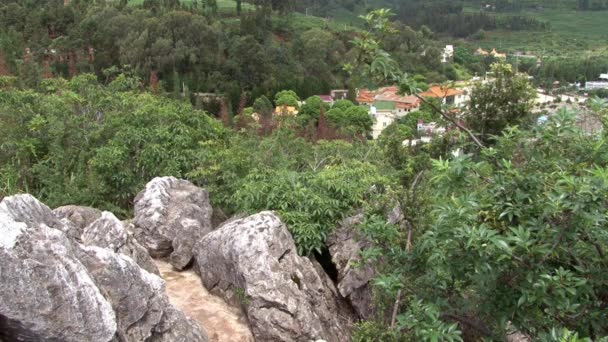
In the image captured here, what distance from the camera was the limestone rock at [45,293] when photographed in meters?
3.57

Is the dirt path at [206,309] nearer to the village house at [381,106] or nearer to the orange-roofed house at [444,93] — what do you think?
the orange-roofed house at [444,93]

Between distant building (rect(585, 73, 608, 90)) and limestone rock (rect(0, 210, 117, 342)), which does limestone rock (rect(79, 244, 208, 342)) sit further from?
distant building (rect(585, 73, 608, 90))

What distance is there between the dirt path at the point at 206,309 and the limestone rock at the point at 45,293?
1.87 m

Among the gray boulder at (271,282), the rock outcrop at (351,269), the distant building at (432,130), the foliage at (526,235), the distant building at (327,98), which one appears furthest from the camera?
the distant building at (327,98)

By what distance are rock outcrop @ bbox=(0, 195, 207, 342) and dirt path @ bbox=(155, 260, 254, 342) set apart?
38.5 inches

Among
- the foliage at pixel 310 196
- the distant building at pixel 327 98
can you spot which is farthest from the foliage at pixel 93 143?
the distant building at pixel 327 98

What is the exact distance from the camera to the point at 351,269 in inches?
245

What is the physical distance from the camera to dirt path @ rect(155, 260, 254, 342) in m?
5.67

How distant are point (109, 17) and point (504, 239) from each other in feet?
126

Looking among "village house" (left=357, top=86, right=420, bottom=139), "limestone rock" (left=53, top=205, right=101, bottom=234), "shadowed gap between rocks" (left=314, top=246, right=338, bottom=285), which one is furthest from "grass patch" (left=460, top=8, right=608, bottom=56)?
"limestone rock" (left=53, top=205, right=101, bottom=234)

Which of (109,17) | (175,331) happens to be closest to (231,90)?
(109,17)

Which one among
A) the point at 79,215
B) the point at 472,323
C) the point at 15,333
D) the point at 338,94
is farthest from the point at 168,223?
the point at 338,94

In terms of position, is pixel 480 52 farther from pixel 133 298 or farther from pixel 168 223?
pixel 133 298

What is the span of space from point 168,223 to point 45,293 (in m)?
3.56
